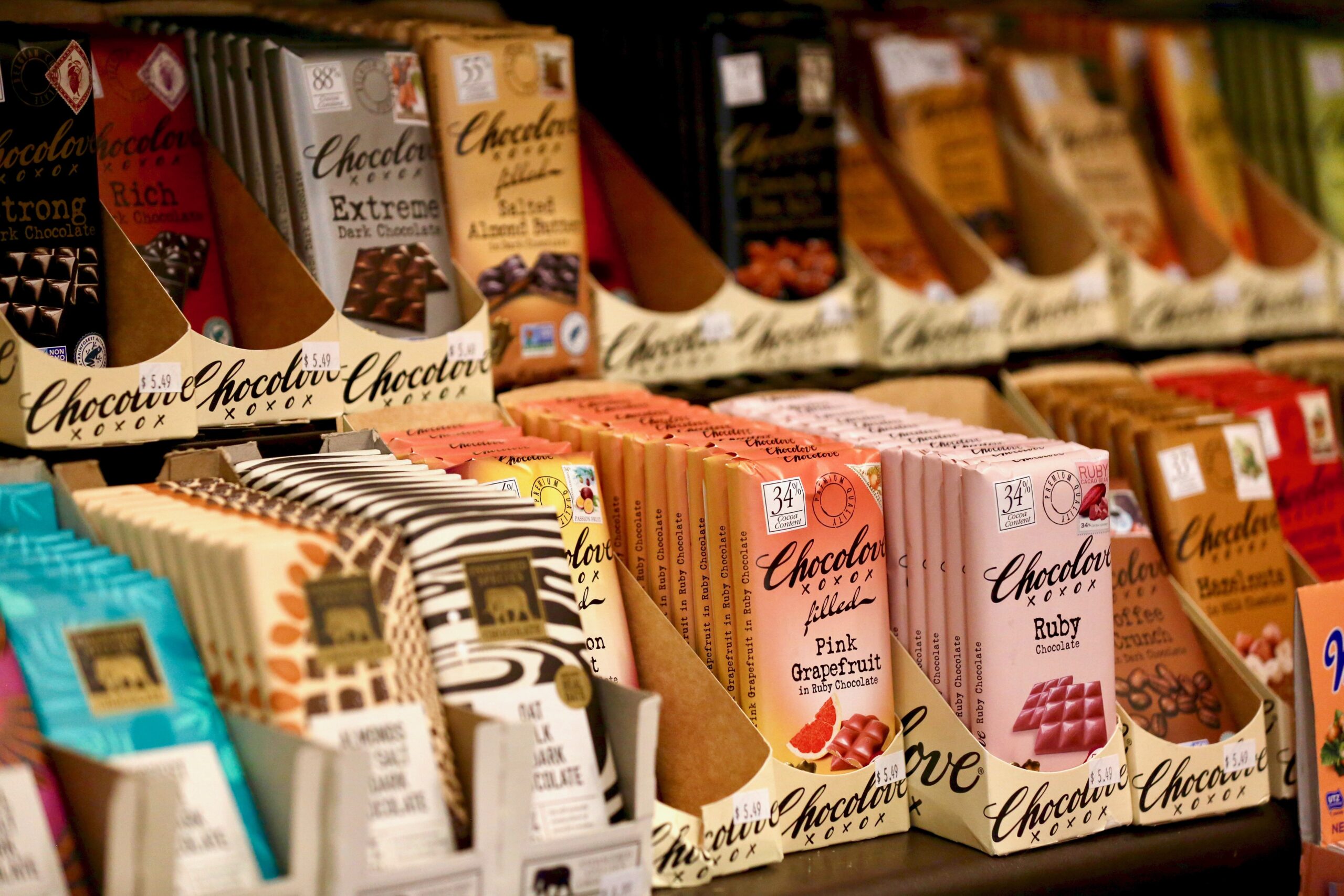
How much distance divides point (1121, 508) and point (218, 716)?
128cm

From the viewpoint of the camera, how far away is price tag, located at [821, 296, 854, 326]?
7.83ft

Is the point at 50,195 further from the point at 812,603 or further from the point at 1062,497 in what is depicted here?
the point at 1062,497

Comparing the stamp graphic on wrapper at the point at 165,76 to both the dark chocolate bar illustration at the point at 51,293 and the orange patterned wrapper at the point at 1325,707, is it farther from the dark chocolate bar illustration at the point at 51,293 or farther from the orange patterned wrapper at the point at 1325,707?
the orange patterned wrapper at the point at 1325,707

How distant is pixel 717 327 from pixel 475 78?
1.74ft

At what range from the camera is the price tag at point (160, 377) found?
5.85 feet

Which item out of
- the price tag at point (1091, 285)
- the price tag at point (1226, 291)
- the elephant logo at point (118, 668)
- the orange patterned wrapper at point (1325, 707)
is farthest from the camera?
the price tag at point (1226, 291)

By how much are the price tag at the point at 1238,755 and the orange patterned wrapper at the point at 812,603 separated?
48 centimetres

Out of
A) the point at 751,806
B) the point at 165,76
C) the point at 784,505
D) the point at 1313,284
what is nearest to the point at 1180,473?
the point at 784,505

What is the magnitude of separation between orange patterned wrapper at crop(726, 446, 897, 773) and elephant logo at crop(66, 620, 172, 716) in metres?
0.68

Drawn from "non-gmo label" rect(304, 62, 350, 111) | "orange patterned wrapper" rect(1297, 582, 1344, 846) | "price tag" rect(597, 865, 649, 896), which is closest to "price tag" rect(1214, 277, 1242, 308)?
"orange patterned wrapper" rect(1297, 582, 1344, 846)

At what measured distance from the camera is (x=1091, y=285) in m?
2.65

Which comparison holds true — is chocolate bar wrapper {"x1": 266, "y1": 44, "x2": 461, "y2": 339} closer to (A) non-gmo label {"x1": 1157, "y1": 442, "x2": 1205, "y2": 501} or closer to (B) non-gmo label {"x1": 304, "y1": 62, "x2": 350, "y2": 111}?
(B) non-gmo label {"x1": 304, "y1": 62, "x2": 350, "y2": 111}

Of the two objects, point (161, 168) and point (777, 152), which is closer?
point (161, 168)

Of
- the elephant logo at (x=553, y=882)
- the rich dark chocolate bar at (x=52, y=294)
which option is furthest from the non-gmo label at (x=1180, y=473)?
the rich dark chocolate bar at (x=52, y=294)
